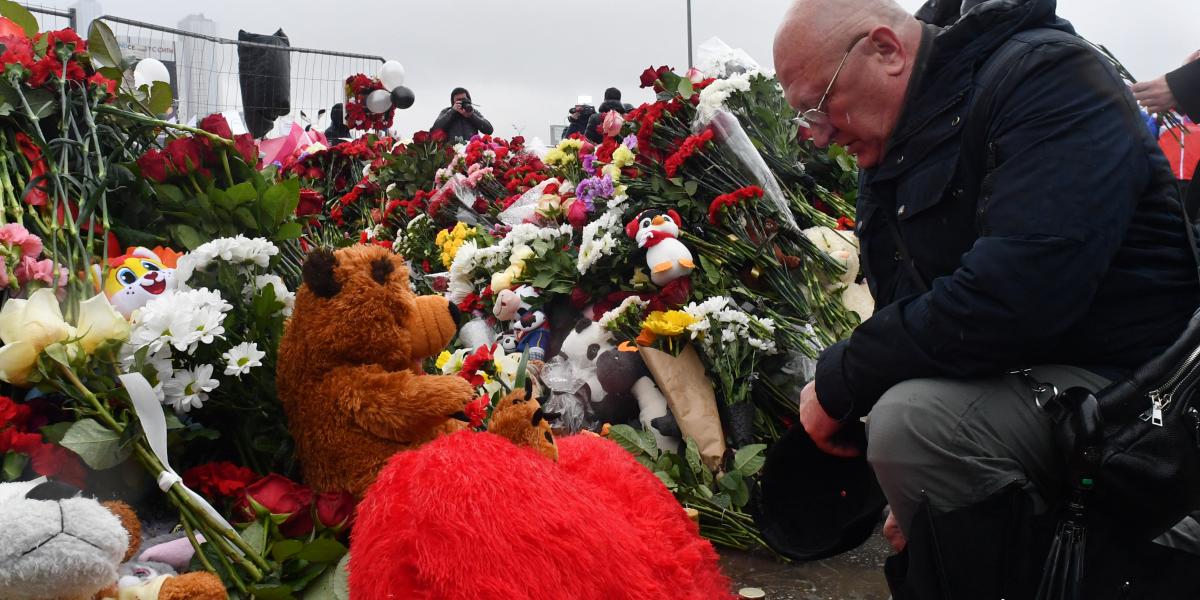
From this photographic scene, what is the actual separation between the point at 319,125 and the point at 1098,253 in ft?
32.6

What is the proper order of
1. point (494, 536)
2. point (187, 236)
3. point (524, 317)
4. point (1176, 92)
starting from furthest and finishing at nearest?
point (524, 317) → point (1176, 92) → point (187, 236) → point (494, 536)

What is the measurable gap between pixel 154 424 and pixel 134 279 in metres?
0.54

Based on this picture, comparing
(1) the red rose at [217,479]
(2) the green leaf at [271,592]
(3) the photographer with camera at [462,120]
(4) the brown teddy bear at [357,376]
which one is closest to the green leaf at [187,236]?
(4) the brown teddy bear at [357,376]

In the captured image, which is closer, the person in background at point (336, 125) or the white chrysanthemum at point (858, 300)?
the white chrysanthemum at point (858, 300)

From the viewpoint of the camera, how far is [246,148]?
8.26 feet

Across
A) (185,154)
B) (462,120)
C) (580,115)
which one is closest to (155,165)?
(185,154)

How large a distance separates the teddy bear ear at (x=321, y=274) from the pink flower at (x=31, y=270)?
54 centimetres

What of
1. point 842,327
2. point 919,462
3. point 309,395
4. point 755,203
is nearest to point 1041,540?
point 919,462

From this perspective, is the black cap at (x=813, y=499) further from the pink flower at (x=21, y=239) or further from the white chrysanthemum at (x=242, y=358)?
A: the pink flower at (x=21, y=239)

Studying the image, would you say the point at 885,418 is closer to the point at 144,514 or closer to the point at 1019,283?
the point at 1019,283

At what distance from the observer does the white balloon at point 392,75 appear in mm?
8766

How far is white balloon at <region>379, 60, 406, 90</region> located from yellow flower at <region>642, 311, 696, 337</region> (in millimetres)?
6551

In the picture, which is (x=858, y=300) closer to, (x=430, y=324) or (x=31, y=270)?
(x=430, y=324)

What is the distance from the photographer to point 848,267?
3367mm
